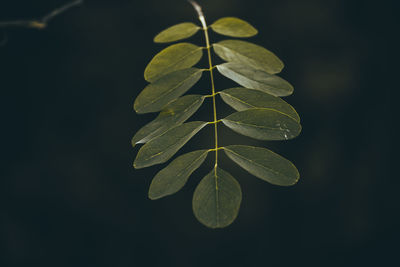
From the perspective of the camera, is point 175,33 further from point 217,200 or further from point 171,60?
point 217,200

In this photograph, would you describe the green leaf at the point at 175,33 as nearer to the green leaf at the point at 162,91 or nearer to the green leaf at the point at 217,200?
the green leaf at the point at 162,91

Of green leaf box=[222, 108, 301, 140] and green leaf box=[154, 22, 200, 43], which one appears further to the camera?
green leaf box=[154, 22, 200, 43]

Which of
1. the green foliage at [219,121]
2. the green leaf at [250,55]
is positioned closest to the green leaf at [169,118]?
the green foliage at [219,121]

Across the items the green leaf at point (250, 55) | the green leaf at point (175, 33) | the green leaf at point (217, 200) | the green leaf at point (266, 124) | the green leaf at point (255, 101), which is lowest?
the green leaf at point (217, 200)

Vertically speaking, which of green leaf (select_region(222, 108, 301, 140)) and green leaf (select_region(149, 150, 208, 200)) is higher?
green leaf (select_region(222, 108, 301, 140))

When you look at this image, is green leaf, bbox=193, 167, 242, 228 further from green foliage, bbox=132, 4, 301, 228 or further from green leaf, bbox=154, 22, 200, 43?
green leaf, bbox=154, 22, 200, 43

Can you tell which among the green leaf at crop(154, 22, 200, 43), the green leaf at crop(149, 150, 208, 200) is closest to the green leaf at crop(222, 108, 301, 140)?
the green leaf at crop(149, 150, 208, 200)
